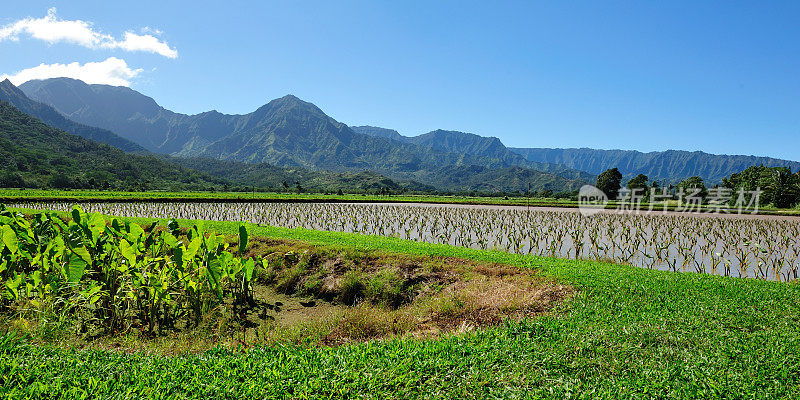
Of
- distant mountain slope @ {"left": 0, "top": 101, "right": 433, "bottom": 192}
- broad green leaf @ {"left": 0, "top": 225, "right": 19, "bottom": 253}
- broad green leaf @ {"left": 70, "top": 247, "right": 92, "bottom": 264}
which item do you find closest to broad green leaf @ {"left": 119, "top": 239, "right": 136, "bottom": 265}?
broad green leaf @ {"left": 70, "top": 247, "right": 92, "bottom": 264}

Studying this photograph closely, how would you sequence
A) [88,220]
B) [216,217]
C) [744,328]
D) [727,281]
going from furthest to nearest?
[216,217]
[727,281]
[88,220]
[744,328]

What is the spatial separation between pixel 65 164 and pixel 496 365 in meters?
149

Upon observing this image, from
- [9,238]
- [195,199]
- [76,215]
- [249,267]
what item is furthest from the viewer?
[195,199]

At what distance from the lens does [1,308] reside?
6043mm

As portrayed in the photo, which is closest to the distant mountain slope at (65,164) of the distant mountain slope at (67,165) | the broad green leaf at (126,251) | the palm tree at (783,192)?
the distant mountain slope at (67,165)

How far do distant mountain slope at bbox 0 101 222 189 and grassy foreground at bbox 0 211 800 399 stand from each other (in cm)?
9856

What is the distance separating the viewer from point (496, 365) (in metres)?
3.80

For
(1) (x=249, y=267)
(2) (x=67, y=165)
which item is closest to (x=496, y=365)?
(1) (x=249, y=267)

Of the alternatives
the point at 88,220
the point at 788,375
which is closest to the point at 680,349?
the point at 788,375

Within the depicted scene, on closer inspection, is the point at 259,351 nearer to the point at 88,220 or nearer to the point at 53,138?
the point at 88,220

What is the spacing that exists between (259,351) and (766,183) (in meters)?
78.8

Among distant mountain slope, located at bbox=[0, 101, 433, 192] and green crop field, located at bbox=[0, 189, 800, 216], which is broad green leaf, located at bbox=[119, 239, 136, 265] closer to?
green crop field, located at bbox=[0, 189, 800, 216]

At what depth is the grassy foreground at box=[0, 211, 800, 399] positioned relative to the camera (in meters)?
3.29

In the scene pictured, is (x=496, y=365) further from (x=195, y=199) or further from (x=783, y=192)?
(x=783, y=192)
